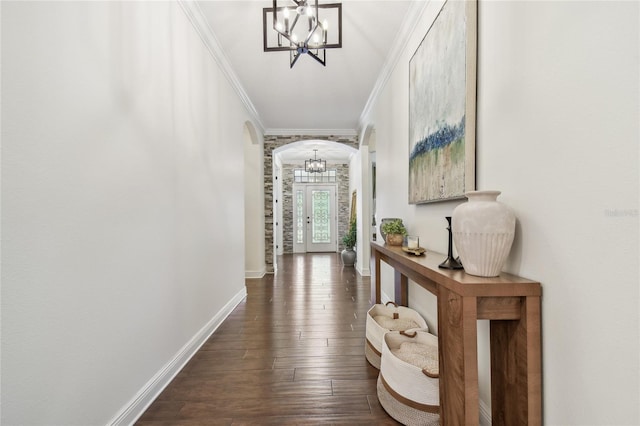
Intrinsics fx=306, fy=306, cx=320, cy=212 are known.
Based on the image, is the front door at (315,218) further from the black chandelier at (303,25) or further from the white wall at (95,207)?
the white wall at (95,207)

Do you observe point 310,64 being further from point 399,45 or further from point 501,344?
point 501,344

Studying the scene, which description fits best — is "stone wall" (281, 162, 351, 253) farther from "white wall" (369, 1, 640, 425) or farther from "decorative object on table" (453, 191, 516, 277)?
"decorative object on table" (453, 191, 516, 277)

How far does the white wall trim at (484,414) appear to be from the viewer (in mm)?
1476

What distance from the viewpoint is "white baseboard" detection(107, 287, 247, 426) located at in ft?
5.15

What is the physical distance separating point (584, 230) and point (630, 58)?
1.62 feet

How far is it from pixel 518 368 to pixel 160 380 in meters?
1.95

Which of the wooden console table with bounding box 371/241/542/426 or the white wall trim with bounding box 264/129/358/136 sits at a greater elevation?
the white wall trim with bounding box 264/129/358/136

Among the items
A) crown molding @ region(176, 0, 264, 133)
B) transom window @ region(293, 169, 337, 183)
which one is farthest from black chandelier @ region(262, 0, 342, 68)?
transom window @ region(293, 169, 337, 183)

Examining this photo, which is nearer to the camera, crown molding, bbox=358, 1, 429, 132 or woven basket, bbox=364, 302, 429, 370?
woven basket, bbox=364, 302, 429, 370

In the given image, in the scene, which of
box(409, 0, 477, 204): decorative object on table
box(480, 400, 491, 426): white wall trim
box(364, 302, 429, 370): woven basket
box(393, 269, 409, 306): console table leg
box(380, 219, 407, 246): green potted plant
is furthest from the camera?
box(393, 269, 409, 306): console table leg

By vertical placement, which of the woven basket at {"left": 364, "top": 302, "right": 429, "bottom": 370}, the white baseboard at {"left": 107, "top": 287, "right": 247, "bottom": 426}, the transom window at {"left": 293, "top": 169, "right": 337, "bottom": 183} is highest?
the transom window at {"left": 293, "top": 169, "right": 337, "bottom": 183}

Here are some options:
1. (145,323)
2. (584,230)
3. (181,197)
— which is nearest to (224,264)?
(181,197)

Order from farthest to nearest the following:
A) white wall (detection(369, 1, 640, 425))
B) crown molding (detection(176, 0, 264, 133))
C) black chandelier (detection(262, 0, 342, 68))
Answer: crown molding (detection(176, 0, 264, 133)) → black chandelier (detection(262, 0, 342, 68)) → white wall (detection(369, 1, 640, 425))

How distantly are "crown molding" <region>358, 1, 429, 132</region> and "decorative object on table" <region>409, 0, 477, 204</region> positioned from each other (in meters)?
0.28
